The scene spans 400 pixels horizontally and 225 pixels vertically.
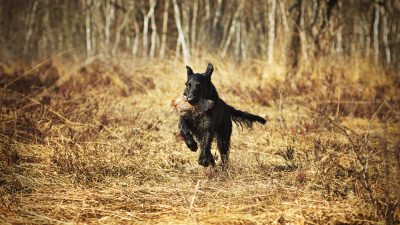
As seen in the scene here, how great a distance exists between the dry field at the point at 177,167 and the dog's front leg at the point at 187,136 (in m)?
0.26

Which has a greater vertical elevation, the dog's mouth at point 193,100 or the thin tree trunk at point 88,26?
the thin tree trunk at point 88,26

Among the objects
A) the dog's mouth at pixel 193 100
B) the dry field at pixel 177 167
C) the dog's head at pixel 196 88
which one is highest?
the dog's head at pixel 196 88

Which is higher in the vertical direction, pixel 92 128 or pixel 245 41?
pixel 245 41

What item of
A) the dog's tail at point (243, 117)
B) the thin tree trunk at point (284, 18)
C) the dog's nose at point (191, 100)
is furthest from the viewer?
the thin tree trunk at point (284, 18)

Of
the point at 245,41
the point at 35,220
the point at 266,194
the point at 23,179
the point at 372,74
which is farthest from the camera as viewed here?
the point at 245,41

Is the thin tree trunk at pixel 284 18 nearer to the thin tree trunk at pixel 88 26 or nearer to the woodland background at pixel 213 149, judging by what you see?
the woodland background at pixel 213 149

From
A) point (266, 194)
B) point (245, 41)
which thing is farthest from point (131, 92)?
point (245, 41)

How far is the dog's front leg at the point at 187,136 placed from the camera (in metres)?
5.19

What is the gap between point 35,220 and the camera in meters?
3.49

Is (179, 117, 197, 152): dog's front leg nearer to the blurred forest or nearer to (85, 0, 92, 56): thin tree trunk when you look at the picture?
the blurred forest

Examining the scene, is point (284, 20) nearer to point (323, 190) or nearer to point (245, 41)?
point (323, 190)

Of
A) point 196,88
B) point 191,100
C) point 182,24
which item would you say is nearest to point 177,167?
point 191,100

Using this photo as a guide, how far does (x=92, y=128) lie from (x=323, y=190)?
347cm

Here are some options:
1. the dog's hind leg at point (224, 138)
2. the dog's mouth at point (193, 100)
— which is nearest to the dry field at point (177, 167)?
the dog's hind leg at point (224, 138)
